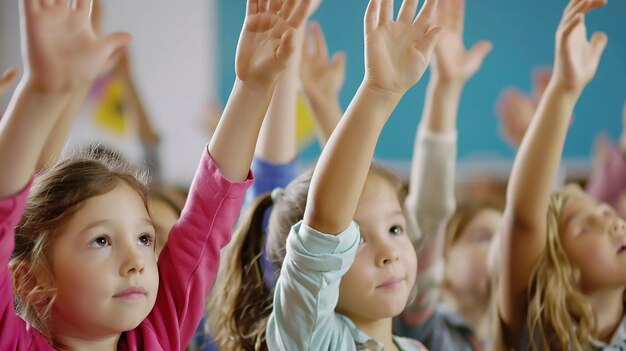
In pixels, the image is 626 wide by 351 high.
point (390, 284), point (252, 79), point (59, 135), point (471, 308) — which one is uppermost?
point (252, 79)

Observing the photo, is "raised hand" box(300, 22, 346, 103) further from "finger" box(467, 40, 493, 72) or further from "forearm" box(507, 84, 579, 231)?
"forearm" box(507, 84, 579, 231)

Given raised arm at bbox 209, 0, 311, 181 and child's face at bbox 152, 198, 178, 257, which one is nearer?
raised arm at bbox 209, 0, 311, 181

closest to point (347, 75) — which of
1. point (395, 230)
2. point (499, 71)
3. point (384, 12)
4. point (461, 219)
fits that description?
point (499, 71)

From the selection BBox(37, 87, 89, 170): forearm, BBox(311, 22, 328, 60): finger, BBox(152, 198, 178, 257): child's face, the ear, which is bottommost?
BBox(152, 198, 178, 257): child's face

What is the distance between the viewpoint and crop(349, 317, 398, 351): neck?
0.99 m

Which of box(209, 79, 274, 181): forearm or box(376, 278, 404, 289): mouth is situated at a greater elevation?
box(209, 79, 274, 181): forearm

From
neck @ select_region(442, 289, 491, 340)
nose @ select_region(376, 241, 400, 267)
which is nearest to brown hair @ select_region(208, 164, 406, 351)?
nose @ select_region(376, 241, 400, 267)

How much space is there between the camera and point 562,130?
1128 millimetres

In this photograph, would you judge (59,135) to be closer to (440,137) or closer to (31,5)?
(31,5)

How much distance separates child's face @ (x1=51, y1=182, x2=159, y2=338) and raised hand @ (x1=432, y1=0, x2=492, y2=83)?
653 millimetres

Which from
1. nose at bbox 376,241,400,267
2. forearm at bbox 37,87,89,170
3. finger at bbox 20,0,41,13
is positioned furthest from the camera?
forearm at bbox 37,87,89,170

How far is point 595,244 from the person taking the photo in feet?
3.84

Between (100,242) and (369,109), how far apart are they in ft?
0.92

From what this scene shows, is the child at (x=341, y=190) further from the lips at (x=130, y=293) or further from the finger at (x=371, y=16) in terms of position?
the lips at (x=130, y=293)
